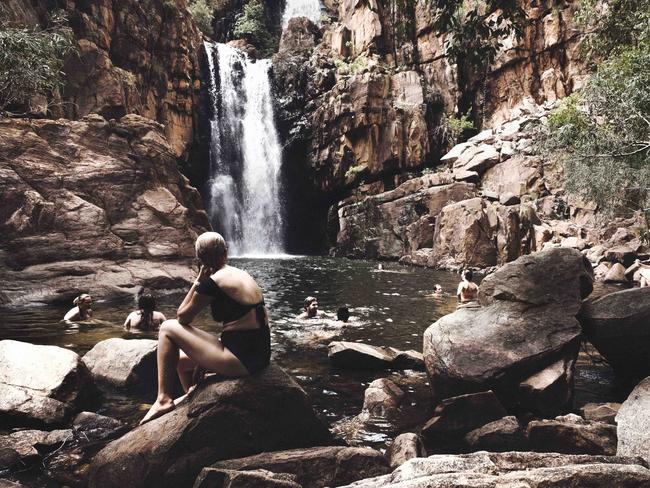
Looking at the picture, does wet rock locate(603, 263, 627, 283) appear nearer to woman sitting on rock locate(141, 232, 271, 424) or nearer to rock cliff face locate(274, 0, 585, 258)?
rock cliff face locate(274, 0, 585, 258)

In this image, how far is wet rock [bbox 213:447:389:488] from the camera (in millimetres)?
4305

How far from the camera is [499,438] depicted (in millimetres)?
5430

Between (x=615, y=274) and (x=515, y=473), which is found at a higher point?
(x=515, y=473)

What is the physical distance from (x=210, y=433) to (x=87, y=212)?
14.8 m

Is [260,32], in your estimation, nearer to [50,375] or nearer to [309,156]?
[309,156]

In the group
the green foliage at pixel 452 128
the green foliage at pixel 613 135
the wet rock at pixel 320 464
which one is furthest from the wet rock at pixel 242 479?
the green foliage at pixel 452 128

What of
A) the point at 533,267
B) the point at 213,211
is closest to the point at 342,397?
the point at 533,267

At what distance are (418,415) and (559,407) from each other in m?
1.93

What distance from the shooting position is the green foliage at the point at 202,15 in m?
44.5

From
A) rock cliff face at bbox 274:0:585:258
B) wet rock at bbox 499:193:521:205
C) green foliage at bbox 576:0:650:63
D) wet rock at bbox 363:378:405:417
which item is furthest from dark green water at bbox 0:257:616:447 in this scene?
rock cliff face at bbox 274:0:585:258

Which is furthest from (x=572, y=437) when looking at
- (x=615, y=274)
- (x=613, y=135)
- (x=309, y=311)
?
(x=615, y=274)

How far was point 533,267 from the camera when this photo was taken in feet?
24.8

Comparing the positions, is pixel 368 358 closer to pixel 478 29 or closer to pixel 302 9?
pixel 478 29

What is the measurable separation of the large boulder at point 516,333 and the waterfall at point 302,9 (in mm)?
53836
